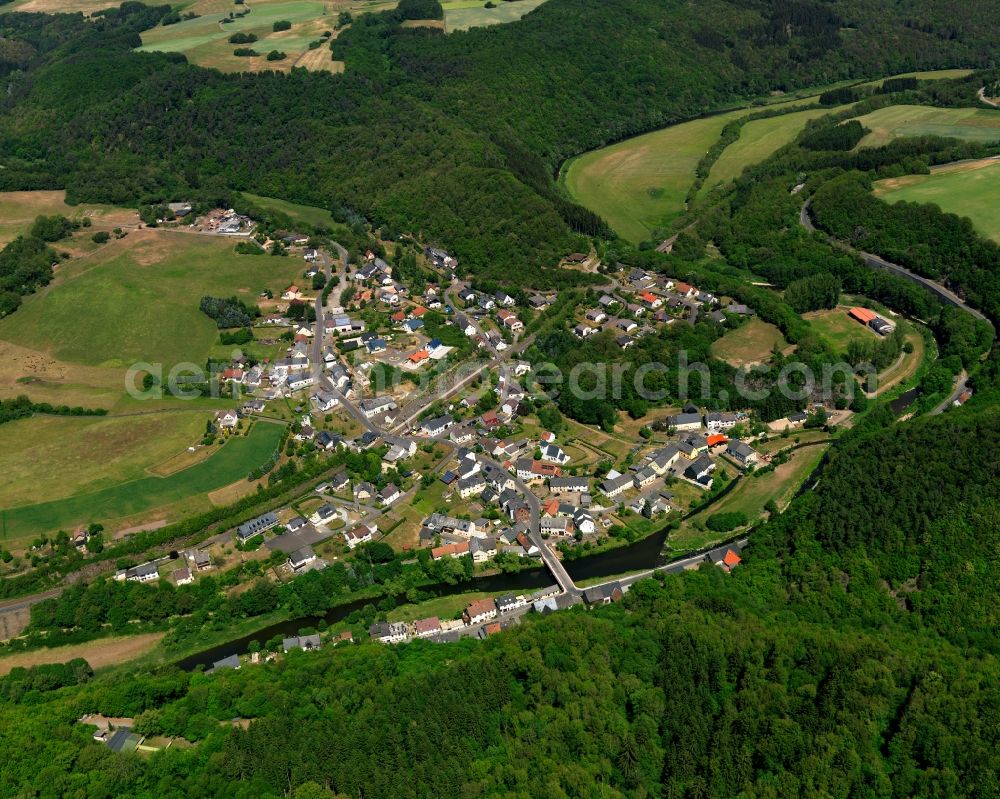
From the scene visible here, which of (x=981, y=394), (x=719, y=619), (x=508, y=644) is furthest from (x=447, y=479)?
(x=981, y=394)

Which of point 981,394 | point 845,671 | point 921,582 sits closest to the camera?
point 845,671

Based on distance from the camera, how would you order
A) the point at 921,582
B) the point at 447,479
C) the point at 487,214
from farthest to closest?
1. the point at 487,214
2. the point at 447,479
3. the point at 921,582

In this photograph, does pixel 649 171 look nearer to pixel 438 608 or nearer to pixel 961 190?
pixel 961 190

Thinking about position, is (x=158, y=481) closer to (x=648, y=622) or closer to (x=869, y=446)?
(x=648, y=622)

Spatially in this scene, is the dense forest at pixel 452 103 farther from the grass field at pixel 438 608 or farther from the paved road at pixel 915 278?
the grass field at pixel 438 608

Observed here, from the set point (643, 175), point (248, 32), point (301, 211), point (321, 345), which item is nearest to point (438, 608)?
point (321, 345)

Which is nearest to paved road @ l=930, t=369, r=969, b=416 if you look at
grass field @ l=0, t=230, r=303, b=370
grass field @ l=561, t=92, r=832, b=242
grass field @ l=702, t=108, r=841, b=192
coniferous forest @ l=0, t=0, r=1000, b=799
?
coniferous forest @ l=0, t=0, r=1000, b=799
